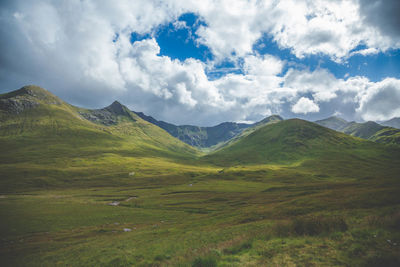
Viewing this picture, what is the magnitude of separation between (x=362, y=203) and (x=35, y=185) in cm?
18700

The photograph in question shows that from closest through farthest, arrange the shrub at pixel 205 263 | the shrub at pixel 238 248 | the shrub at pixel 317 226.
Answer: the shrub at pixel 205 263, the shrub at pixel 238 248, the shrub at pixel 317 226

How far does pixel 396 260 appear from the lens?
33.9 feet

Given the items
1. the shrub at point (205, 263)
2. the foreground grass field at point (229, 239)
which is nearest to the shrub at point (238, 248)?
the foreground grass field at point (229, 239)

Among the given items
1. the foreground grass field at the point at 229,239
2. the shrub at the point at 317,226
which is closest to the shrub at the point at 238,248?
the foreground grass field at the point at 229,239

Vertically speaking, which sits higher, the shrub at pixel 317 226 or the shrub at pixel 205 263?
the shrub at pixel 317 226

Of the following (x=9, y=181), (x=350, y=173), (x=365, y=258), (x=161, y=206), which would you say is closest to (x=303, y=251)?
(x=365, y=258)

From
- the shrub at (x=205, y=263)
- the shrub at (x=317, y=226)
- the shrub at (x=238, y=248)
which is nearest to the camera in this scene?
the shrub at (x=205, y=263)

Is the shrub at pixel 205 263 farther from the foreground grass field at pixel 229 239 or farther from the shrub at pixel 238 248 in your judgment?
the shrub at pixel 238 248

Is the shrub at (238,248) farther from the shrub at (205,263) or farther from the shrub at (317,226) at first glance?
the shrub at (317,226)

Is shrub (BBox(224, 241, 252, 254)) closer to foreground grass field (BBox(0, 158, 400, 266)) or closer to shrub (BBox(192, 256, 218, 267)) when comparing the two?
foreground grass field (BBox(0, 158, 400, 266))

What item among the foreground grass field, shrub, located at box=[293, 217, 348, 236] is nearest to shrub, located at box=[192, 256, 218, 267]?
the foreground grass field

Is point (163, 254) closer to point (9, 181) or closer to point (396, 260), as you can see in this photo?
point (396, 260)

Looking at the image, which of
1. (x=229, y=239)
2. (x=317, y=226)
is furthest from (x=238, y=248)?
(x=317, y=226)

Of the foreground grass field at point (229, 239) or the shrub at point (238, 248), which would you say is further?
the shrub at point (238, 248)
